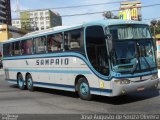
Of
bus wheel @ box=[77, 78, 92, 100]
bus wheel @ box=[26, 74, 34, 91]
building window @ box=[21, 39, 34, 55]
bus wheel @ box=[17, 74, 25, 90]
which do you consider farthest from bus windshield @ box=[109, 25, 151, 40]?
bus wheel @ box=[17, 74, 25, 90]

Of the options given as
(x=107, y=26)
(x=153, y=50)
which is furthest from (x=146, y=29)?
(x=107, y=26)

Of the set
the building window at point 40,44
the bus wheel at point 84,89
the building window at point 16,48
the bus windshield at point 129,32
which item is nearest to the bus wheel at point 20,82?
the building window at point 16,48

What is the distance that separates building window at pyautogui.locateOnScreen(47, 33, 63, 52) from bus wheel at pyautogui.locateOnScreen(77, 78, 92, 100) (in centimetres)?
197

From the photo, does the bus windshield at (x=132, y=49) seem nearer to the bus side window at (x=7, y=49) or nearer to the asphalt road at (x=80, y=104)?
the asphalt road at (x=80, y=104)

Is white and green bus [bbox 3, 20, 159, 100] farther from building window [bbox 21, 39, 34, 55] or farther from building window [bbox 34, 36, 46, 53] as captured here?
building window [bbox 21, 39, 34, 55]

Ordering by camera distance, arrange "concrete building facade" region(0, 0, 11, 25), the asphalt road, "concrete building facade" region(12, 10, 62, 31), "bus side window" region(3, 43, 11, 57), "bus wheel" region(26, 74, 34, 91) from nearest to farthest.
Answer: the asphalt road → "bus wheel" region(26, 74, 34, 91) → "bus side window" region(3, 43, 11, 57) → "concrete building facade" region(12, 10, 62, 31) → "concrete building facade" region(0, 0, 11, 25)

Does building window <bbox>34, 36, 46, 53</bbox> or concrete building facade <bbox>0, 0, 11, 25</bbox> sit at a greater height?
concrete building facade <bbox>0, 0, 11, 25</bbox>

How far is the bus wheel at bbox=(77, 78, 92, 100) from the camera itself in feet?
46.9

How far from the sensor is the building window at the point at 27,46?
62.8 feet

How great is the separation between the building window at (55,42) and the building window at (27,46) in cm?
222

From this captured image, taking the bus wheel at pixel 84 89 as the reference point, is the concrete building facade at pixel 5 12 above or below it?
above

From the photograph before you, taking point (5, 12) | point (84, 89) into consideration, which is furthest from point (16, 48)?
point (5, 12)

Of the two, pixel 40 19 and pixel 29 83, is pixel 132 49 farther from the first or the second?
pixel 40 19

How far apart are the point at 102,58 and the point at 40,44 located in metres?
5.53
